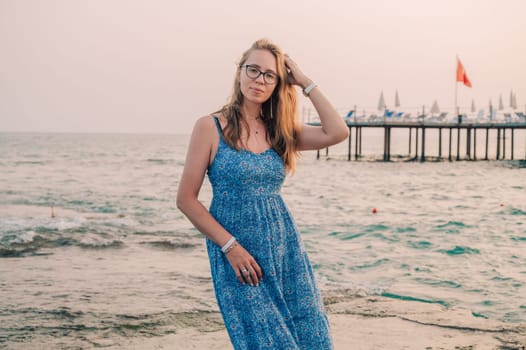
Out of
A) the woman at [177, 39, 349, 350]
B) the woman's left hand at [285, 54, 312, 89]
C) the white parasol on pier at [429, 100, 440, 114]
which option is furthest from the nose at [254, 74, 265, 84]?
the white parasol on pier at [429, 100, 440, 114]

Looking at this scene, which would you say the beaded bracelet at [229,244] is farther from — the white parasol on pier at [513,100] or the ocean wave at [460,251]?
the white parasol on pier at [513,100]

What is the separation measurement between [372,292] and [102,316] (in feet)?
11.6

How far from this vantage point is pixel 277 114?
8.25 feet

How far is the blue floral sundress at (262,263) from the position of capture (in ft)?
7.45

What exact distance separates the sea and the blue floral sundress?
3012 millimetres

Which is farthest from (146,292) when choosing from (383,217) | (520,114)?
(520,114)

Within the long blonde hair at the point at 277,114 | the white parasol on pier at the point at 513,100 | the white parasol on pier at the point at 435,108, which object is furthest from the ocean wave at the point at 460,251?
the white parasol on pier at the point at 513,100

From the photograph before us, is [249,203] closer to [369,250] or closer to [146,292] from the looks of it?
[146,292]

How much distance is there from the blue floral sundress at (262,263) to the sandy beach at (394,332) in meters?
2.59

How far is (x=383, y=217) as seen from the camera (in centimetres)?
1677

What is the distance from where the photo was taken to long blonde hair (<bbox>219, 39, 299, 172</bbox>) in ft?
7.94

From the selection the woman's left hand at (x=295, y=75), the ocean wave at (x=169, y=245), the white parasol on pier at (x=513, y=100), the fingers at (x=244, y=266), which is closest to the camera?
the fingers at (x=244, y=266)

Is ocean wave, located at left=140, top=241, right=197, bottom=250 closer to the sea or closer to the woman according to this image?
the sea

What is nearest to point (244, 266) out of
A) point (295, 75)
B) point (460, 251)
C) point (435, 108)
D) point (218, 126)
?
point (218, 126)
